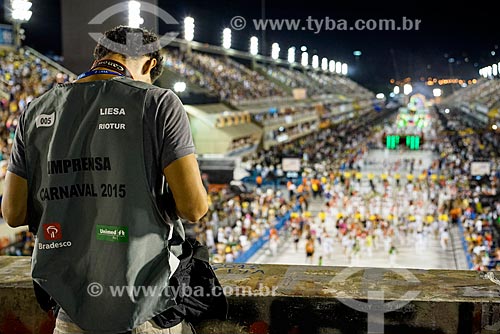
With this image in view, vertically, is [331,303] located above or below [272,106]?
below

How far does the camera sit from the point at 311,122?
206ft

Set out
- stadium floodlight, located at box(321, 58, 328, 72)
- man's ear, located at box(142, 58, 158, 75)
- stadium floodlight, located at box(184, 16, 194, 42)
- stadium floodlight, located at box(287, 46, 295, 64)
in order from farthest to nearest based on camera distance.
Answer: stadium floodlight, located at box(321, 58, 328, 72), stadium floodlight, located at box(287, 46, 295, 64), stadium floodlight, located at box(184, 16, 194, 42), man's ear, located at box(142, 58, 158, 75)

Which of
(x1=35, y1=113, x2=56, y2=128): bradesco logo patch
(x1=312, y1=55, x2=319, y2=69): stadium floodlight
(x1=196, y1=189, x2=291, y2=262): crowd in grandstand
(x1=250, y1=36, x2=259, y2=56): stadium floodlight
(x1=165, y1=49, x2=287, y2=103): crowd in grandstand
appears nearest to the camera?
(x1=35, y1=113, x2=56, y2=128): bradesco logo patch

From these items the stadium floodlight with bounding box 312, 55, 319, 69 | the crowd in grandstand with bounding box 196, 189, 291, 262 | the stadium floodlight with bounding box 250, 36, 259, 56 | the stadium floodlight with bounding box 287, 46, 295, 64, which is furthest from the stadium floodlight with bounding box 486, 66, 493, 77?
the crowd in grandstand with bounding box 196, 189, 291, 262

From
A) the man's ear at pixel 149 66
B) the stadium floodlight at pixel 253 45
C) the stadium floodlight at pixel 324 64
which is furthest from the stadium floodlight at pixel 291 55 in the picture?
the man's ear at pixel 149 66

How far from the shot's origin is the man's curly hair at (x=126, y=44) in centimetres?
172

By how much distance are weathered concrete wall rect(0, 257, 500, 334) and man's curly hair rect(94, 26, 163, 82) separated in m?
0.88

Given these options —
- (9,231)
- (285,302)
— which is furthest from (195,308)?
(9,231)

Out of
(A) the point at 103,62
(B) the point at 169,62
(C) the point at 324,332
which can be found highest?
(B) the point at 169,62

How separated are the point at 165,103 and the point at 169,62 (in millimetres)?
36977

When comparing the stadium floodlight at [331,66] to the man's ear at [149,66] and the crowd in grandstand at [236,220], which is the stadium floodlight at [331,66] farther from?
the man's ear at [149,66]

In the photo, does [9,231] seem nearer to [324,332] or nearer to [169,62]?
[324,332]

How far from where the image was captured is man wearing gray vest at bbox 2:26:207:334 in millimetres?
1553

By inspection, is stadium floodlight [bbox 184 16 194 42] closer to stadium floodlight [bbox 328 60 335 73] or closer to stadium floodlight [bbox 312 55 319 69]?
stadium floodlight [bbox 312 55 319 69]
